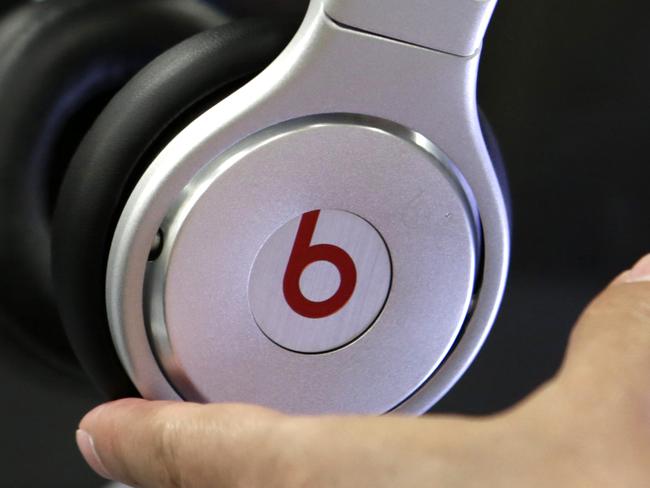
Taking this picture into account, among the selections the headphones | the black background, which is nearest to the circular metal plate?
the headphones

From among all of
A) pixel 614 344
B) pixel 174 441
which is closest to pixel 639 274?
pixel 614 344

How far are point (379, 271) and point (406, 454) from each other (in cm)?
26

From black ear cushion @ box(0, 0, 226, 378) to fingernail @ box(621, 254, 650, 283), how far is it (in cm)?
39

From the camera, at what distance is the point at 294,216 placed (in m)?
0.51

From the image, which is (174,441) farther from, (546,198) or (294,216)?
(546,198)

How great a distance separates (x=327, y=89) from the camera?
0.49 m

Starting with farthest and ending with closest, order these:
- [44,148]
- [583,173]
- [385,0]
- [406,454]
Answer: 1. [583,173]
2. [44,148]
3. [385,0]
4. [406,454]

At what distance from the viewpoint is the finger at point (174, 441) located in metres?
0.36

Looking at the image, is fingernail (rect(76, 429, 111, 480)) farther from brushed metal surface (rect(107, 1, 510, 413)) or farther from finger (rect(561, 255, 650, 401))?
finger (rect(561, 255, 650, 401))

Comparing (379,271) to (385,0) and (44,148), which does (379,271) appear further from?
(44,148)

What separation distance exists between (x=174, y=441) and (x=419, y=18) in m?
0.24

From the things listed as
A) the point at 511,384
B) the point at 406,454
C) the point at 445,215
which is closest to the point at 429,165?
the point at 445,215

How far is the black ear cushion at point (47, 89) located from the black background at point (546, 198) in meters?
0.07

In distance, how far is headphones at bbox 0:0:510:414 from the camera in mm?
486
